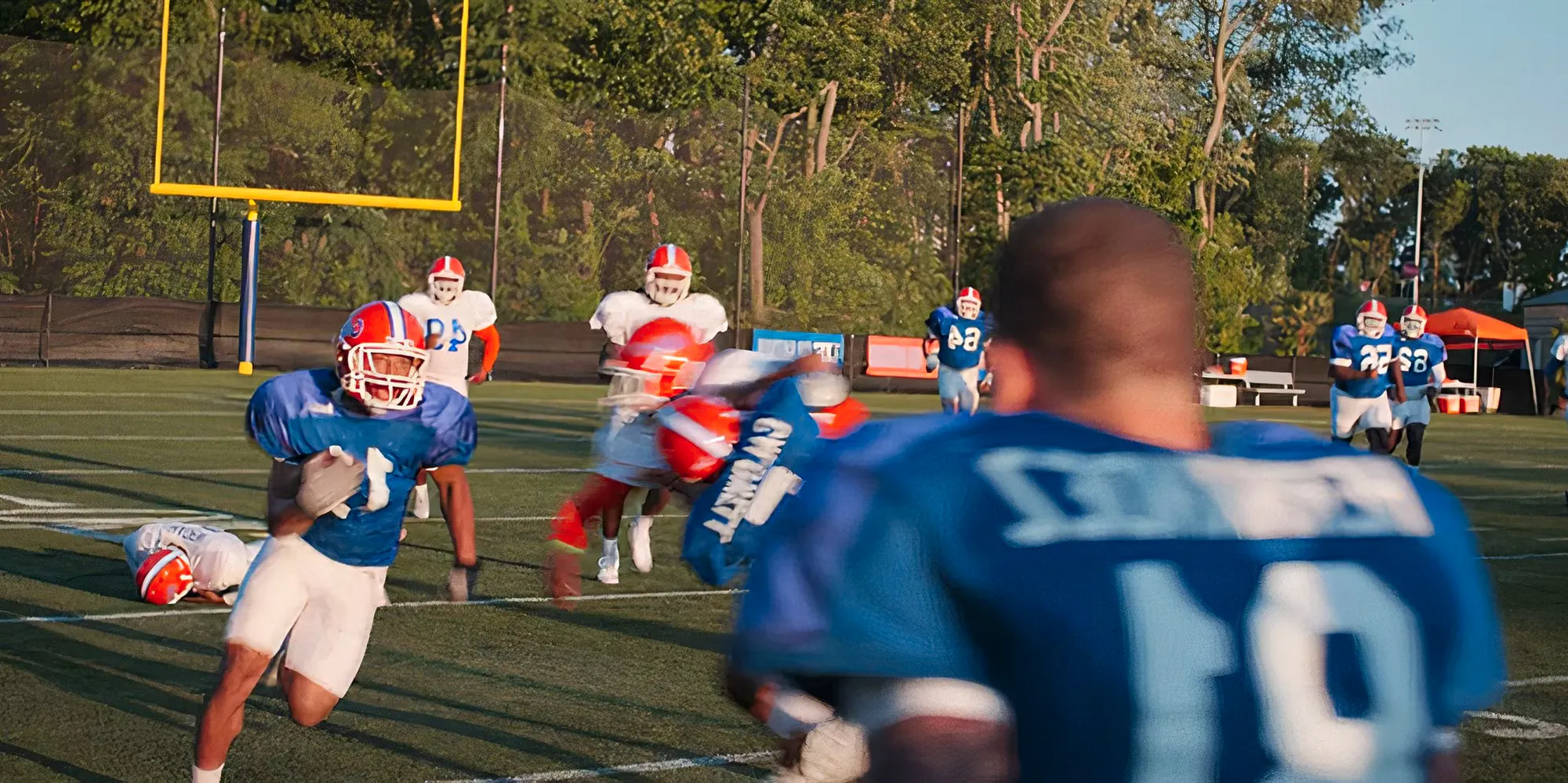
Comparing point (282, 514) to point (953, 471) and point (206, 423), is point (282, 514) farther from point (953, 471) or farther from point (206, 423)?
point (206, 423)

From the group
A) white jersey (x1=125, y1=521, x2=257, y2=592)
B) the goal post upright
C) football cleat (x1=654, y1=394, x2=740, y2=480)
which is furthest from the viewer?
the goal post upright

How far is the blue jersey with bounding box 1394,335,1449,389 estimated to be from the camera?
56.1 ft

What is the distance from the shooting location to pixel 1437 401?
40156mm

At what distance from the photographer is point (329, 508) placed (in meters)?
5.19

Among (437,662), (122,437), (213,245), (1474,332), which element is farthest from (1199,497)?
(1474,332)

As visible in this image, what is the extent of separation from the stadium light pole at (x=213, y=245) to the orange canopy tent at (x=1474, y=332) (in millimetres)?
28814

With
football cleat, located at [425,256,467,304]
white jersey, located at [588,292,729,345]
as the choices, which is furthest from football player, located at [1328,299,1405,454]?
football cleat, located at [425,256,467,304]

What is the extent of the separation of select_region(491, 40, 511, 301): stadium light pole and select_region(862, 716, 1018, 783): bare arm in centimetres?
3243

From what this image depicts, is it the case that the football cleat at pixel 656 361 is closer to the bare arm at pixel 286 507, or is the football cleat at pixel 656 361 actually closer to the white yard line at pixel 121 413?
the bare arm at pixel 286 507

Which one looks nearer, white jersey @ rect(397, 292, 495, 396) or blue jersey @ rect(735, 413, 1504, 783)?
blue jersey @ rect(735, 413, 1504, 783)

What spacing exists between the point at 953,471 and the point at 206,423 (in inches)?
720

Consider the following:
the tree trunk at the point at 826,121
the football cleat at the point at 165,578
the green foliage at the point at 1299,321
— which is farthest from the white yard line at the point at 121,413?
the green foliage at the point at 1299,321

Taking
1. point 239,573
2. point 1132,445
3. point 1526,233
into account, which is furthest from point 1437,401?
point 1526,233

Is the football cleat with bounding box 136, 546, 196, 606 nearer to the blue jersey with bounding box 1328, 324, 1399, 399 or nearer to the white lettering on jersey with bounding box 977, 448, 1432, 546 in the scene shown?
the white lettering on jersey with bounding box 977, 448, 1432, 546
